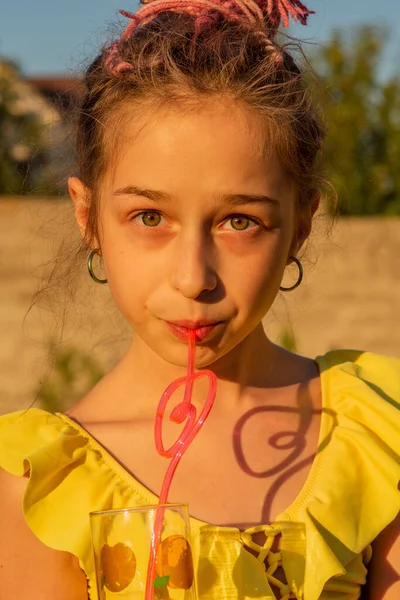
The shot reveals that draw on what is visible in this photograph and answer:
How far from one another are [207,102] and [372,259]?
14.7 feet

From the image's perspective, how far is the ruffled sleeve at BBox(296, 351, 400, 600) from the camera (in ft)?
6.68

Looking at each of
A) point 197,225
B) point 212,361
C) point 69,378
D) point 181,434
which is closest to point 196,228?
point 197,225

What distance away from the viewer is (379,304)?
644 cm

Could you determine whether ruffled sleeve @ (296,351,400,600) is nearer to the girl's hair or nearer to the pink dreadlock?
the girl's hair

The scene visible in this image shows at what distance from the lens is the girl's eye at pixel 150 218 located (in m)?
1.99

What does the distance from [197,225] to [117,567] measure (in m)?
0.62

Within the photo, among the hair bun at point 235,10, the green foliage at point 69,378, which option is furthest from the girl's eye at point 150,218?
the green foliage at point 69,378

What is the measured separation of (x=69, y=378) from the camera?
17.5ft

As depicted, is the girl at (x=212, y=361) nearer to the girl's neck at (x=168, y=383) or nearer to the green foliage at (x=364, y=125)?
the girl's neck at (x=168, y=383)

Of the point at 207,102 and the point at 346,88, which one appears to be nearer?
the point at 207,102

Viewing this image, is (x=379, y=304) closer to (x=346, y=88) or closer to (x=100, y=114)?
(x=346, y=88)

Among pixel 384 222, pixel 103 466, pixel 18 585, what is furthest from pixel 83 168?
pixel 384 222

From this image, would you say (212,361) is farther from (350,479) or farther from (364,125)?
(364,125)

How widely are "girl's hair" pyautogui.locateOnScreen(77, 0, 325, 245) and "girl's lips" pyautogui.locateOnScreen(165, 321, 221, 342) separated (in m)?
0.36
